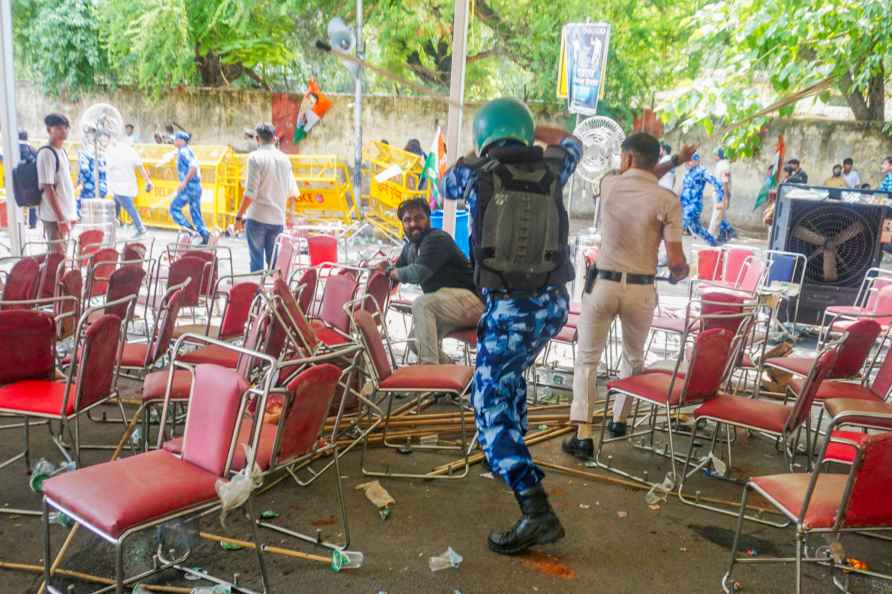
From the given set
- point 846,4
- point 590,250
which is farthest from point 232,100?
point 846,4

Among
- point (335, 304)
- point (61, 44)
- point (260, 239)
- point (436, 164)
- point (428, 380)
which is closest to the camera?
point (428, 380)

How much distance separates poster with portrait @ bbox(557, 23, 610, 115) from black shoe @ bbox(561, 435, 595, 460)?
5334 mm

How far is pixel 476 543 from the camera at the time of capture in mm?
3236

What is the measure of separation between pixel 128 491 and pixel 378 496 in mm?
1479

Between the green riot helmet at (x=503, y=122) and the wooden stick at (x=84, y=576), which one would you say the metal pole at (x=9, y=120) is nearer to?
the wooden stick at (x=84, y=576)

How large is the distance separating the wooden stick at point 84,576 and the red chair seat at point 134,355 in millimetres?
1206

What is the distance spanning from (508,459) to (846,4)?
4.85 meters

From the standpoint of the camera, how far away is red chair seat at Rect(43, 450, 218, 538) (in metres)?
2.22

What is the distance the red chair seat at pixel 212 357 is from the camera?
157 inches

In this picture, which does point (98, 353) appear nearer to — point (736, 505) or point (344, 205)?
point (736, 505)

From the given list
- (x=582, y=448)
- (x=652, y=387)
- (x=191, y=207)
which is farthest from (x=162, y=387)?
(x=191, y=207)

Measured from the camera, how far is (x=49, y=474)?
3.52 m

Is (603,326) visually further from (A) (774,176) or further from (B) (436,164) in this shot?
(A) (774,176)

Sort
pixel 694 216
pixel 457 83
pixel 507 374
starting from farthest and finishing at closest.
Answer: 1. pixel 694 216
2. pixel 457 83
3. pixel 507 374
